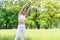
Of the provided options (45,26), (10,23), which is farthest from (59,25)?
(10,23)

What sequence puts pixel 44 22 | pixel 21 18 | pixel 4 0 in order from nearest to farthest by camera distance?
pixel 21 18, pixel 44 22, pixel 4 0

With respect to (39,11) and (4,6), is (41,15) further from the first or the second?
(4,6)

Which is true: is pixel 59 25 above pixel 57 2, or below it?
below

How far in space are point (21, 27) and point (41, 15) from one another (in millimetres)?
20688

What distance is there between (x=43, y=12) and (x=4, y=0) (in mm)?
5798

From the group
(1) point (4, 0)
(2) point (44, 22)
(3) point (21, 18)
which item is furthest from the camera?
(1) point (4, 0)

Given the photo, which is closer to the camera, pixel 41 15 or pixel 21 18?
pixel 21 18

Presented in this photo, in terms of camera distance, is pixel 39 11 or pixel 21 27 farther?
pixel 39 11

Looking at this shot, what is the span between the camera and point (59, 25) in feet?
97.6

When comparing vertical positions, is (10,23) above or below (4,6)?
below

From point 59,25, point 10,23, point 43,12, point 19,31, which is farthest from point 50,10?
point 19,31

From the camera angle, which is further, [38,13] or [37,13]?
[37,13]

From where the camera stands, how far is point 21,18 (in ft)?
17.7

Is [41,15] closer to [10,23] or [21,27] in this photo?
[10,23]
